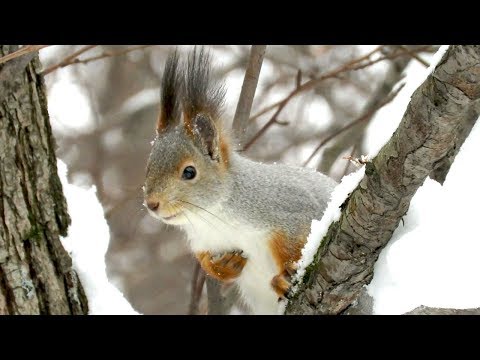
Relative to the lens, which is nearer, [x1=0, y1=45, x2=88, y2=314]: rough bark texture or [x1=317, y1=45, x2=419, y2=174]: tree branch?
[x1=0, y1=45, x2=88, y2=314]: rough bark texture

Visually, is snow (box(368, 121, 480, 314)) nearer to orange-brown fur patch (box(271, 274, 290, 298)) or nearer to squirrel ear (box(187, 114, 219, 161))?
orange-brown fur patch (box(271, 274, 290, 298))

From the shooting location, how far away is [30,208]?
5.80 feet

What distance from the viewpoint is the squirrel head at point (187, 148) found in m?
2.15

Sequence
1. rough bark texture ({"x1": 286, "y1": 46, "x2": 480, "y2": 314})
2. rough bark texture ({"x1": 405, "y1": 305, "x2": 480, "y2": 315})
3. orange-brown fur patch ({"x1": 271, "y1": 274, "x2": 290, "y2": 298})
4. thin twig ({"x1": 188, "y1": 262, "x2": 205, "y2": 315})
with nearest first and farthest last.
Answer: rough bark texture ({"x1": 286, "y1": 46, "x2": 480, "y2": 314}) < rough bark texture ({"x1": 405, "y1": 305, "x2": 480, "y2": 315}) < orange-brown fur patch ({"x1": 271, "y1": 274, "x2": 290, "y2": 298}) < thin twig ({"x1": 188, "y1": 262, "x2": 205, "y2": 315})

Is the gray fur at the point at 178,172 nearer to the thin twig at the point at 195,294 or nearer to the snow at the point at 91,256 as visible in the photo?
the snow at the point at 91,256

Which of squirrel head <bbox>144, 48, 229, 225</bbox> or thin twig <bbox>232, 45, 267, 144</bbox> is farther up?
thin twig <bbox>232, 45, 267, 144</bbox>

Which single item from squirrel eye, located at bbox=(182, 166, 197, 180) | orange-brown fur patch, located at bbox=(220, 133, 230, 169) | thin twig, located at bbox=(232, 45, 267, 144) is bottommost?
squirrel eye, located at bbox=(182, 166, 197, 180)

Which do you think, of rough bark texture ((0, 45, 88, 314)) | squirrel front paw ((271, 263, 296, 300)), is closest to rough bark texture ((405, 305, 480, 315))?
squirrel front paw ((271, 263, 296, 300))

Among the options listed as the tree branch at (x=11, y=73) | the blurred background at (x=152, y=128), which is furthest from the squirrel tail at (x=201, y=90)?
the blurred background at (x=152, y=128)

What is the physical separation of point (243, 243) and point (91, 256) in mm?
534

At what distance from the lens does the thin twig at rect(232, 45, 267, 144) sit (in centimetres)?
238

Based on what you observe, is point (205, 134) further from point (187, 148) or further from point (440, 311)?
point (440, 311)
